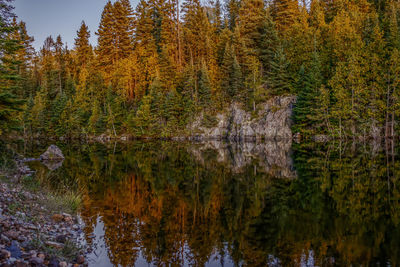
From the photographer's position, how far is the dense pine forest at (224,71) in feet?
130

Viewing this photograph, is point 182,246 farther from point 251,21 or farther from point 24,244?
point 251,21

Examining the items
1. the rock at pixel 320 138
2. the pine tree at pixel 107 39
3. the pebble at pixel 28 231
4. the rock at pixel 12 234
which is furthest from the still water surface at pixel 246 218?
the pine tree at pixel 107 39

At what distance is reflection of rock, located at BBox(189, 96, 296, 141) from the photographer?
4491 cm

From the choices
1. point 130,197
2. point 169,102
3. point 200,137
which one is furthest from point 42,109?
point 130,197

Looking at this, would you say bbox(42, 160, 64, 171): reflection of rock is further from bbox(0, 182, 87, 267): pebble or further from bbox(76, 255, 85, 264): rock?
bbox(76, 255, 85, 264): rock

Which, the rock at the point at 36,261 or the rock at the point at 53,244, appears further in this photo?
the rock at the point at 53,244

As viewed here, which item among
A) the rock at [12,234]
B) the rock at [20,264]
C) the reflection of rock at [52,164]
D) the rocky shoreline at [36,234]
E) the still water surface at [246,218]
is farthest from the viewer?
the reflection of rock at [52,164]

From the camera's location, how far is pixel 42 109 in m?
61.0

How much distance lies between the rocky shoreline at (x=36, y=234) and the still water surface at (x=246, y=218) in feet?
1.73

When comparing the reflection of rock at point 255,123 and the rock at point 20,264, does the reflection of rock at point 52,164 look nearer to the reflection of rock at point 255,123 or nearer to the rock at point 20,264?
the rock at point 20,264

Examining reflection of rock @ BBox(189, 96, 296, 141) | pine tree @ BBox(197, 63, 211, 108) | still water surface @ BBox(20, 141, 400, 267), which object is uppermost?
pine tree @ BBox(197, 63, 211, 108)

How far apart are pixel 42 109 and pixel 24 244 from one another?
64492 millimetres

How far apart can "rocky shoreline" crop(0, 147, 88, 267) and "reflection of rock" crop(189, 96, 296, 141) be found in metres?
40.0

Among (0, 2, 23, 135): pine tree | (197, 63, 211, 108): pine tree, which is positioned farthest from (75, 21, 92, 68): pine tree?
(0, 2, 23, 135): pine tree
